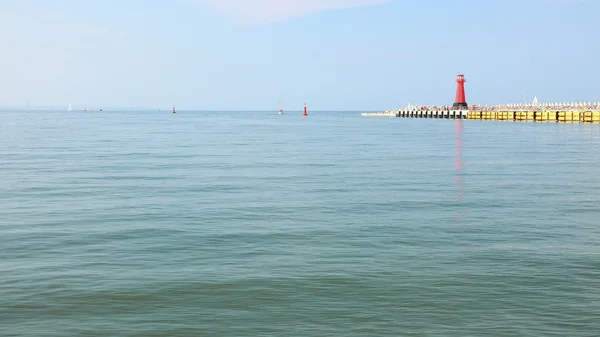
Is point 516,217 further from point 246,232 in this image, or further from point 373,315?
point 373,315

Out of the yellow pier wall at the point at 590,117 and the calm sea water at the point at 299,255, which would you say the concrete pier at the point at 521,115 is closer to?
the yellow pier wall at the point at 590,117

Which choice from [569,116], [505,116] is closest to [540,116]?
[569,116]

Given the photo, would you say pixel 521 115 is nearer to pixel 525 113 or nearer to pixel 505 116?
pixel 525 113

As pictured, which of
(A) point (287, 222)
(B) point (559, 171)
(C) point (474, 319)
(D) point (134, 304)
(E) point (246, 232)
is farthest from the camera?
(B) point (559, 171)

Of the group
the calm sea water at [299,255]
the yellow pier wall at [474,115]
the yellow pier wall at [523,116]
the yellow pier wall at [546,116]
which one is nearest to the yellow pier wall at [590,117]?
the yellow pier wall at [546,116]

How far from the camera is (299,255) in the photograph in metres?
14.0

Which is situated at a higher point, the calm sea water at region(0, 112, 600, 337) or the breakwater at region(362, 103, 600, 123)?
the calm sea water at region(0, 112, 600, 337)

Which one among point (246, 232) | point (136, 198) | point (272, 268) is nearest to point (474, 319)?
point (272, 268)

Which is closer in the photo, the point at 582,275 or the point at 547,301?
the point at 547,301

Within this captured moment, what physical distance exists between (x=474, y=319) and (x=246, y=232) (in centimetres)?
717

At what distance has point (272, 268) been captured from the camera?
42.4 ft

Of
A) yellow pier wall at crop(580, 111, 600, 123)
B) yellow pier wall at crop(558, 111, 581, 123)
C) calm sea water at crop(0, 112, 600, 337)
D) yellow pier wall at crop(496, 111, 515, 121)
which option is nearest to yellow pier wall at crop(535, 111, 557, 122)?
yellow pier wall at crop(558, 111, 581, 123)

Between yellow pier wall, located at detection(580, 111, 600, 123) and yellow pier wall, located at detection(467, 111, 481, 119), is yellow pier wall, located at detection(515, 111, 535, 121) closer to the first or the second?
yellow pier wall, located at detection(467, 111, 481, 119)

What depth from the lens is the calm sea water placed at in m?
10.1
